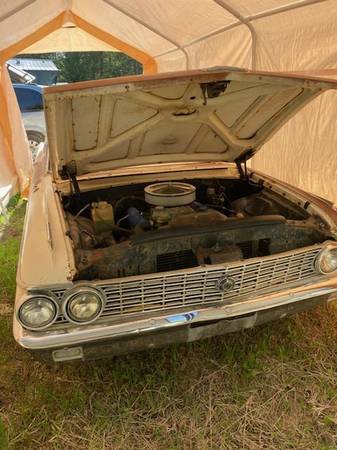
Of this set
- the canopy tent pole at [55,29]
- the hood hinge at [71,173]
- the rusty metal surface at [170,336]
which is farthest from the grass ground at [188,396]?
the canopy tent pole at [55,29]

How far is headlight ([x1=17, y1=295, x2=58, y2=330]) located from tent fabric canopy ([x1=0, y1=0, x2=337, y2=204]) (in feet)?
8.75

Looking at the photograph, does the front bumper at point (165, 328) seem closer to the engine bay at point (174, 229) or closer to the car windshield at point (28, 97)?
the engine bay at point (174, 229)

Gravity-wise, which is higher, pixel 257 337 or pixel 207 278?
pixel 207 278

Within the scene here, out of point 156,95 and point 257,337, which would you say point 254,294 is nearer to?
point 257,337

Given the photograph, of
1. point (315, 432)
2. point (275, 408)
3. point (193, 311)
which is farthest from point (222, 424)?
point (193, 311)

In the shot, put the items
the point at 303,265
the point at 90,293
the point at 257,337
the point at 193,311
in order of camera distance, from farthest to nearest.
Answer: the point at 257,337 → the point at 303,265 → the point at 193,311 → the point at 90,293

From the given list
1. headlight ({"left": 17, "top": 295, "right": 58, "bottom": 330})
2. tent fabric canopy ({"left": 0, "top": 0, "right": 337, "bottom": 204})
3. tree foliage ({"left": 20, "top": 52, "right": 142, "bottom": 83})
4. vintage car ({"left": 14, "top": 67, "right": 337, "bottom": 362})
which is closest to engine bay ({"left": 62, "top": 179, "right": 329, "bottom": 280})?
vintage car ({"left": 14, "top": 67, "right": 337, "bottom": 362})

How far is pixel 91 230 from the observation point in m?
2.63

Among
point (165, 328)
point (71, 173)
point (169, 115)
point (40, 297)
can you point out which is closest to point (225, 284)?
point (165, 328)

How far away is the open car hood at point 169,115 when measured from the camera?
6.05 ft

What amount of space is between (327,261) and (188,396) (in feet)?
3.85

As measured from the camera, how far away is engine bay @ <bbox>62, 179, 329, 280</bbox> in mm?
2031

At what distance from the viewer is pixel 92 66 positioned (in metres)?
26.2

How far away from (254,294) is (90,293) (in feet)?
3.00
